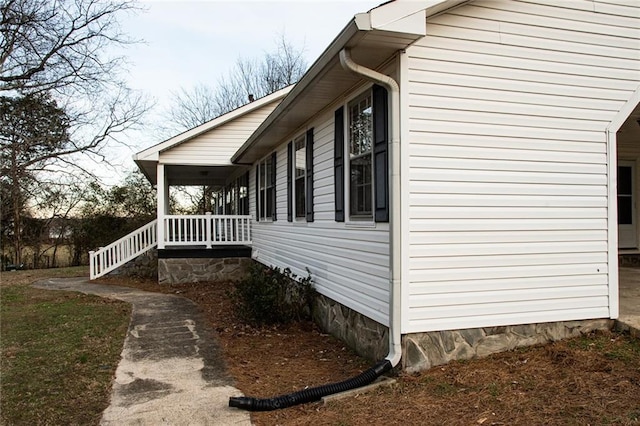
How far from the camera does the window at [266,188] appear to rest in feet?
32.0

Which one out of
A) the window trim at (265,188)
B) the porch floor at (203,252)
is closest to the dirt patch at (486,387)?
the window trim at (265,188)

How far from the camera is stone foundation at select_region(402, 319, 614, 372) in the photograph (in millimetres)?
4223

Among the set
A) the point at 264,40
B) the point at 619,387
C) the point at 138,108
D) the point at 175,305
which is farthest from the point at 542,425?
the point at 264,40

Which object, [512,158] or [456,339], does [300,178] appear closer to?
[512,158]

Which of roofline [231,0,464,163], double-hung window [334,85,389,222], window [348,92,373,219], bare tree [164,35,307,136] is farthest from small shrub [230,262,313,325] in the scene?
bare tree [164,35,307,136]

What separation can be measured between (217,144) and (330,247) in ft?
23.6

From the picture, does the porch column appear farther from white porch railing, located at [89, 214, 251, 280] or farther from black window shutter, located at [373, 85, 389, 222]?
black window shutter, located at [373, 85, 389, 222]

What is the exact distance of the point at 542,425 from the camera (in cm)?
312

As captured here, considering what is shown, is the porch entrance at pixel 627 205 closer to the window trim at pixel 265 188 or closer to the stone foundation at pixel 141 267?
the window trim at pixel 265 188

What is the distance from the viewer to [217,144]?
1234 centimetres

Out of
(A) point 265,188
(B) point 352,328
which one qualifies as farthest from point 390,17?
(A) point 265,188

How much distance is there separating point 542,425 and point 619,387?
917 millimetres

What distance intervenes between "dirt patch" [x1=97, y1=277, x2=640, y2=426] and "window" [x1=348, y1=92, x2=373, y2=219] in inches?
66.5

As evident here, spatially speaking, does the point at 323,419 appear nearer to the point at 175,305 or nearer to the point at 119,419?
the point at 119,419
